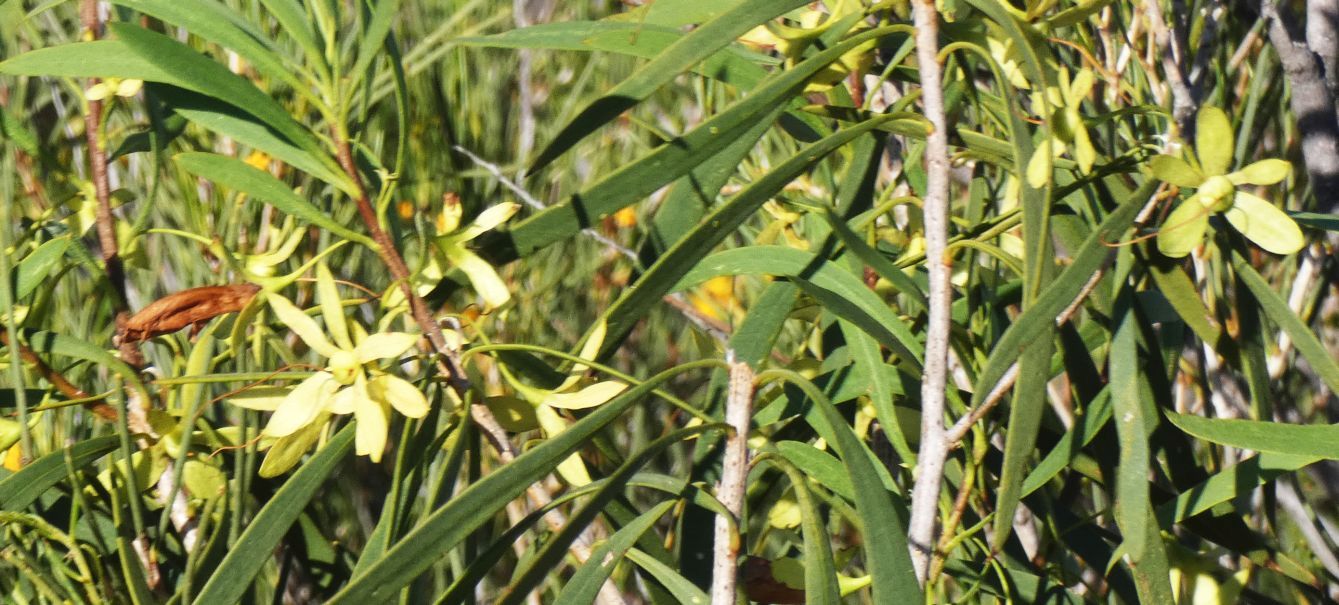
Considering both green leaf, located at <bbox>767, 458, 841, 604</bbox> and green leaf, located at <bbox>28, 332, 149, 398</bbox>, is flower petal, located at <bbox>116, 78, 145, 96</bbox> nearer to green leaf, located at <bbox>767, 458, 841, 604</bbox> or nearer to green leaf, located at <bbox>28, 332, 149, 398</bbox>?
green leaf, located at <bbox>28, 332, 149, 398</bbox>

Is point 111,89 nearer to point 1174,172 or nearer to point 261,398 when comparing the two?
point 261,398

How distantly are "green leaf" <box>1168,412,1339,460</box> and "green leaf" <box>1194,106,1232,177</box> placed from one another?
0.31 feet

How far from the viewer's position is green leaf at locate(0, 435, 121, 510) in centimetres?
47

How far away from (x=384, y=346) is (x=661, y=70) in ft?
0.45

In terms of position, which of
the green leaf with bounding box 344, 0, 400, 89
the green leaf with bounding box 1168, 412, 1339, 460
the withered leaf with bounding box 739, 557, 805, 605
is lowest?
the withered leaf with bounding box 739, 557, 805, 605

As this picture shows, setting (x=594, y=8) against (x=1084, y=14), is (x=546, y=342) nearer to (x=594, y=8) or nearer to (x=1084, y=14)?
(x=594, y=8)

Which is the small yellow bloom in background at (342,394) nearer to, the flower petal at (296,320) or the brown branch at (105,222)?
the flower petal at (296,320)

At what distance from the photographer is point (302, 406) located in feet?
1.33

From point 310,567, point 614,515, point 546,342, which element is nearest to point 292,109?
point 546,342

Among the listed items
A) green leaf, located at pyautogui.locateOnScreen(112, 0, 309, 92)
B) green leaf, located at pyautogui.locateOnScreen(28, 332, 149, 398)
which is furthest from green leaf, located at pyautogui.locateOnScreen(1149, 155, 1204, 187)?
green leaf, located at pyautogui.locateOnScreen(28, 332, 149, 398)

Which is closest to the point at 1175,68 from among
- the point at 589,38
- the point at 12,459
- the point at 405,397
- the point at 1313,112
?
the point at 1313,112

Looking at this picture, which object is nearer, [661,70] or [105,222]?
[661,70]

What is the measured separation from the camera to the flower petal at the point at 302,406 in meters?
0.40

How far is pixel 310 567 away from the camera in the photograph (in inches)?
24.9
